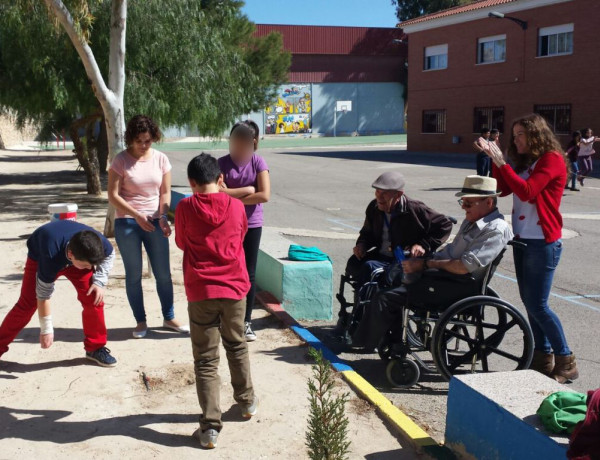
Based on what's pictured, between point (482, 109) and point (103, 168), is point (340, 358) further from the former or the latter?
point (482, 109)

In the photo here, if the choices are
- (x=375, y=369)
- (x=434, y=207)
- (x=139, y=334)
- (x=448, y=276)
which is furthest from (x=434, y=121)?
(x=448, y=276)

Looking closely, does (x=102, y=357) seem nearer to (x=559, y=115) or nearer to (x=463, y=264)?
(x=463, y=264)

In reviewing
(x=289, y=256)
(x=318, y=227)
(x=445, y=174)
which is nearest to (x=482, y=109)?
(x=445, y=174)

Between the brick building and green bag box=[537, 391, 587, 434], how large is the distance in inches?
1069

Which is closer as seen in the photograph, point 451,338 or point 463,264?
point 463,264

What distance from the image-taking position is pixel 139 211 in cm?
615

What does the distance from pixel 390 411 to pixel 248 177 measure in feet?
Answer: 7.35

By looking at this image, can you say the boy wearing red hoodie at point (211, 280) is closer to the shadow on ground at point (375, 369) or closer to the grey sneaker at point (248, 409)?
the grey sneaker at point (248, 409)

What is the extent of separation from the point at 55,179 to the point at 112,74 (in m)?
14.4

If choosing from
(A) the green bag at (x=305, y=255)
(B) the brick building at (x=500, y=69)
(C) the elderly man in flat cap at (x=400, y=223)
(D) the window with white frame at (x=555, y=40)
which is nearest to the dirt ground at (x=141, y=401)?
(A) the green bag at (x=305, y=255)

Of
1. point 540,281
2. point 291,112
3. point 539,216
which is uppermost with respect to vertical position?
point 291,112

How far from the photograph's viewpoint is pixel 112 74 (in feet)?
35.7

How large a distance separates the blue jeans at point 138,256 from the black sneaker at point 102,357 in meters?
0.72

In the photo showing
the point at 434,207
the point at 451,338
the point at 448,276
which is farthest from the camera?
the point at 434,207
